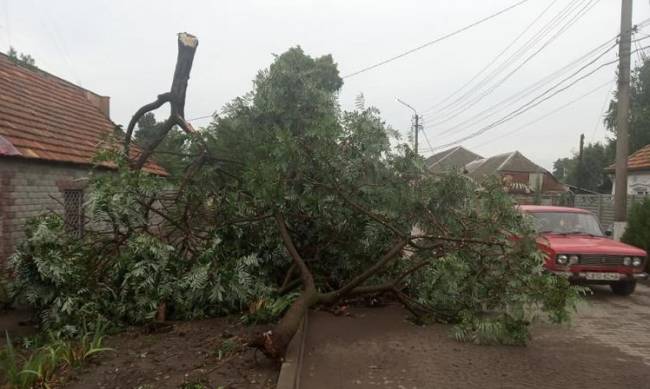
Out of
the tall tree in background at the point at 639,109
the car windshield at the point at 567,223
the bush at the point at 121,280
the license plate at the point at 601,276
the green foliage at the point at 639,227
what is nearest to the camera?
the bush at the point at 121,280

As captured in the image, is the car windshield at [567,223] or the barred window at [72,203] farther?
the barred window at [72,203]

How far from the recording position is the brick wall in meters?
8.44

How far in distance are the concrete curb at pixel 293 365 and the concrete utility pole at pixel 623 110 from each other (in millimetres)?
9939

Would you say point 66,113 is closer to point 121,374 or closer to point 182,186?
point 182,186

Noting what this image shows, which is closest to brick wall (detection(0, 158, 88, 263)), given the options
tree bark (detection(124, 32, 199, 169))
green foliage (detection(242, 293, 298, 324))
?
tree bark (detection(124, 32, 199, 169))

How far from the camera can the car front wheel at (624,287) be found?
8.97 metres

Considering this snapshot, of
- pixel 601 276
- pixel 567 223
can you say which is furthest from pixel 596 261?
pixel 567 223

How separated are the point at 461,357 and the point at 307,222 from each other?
125 inches

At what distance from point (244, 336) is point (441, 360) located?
225 cm

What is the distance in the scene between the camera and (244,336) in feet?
19.6

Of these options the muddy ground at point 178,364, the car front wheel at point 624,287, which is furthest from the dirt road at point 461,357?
the car front wheel at point 624,287

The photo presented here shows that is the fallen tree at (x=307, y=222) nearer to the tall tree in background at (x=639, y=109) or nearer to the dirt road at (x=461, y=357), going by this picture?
the dirt road at (x=461, y=357)

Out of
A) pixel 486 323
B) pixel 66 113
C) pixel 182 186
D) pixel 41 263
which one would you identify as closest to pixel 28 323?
pixel 41 263

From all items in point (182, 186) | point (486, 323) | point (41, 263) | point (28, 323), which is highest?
point (182, 186)
